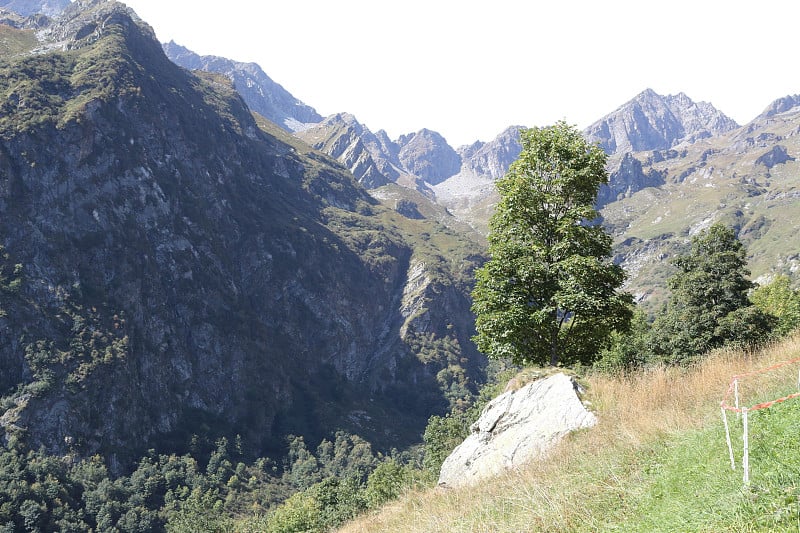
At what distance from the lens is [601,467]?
29.2 feet

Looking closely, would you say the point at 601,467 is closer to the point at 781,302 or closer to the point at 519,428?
the point at 519,428

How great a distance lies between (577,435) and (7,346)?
209m

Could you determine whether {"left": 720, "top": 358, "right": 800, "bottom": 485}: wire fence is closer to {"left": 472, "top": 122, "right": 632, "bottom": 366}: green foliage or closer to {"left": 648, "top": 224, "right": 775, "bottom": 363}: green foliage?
{"left": 472, "top": 122, "right": 632, "bottom": 366}: green foliage

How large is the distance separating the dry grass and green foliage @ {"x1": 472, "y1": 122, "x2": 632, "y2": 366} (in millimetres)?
4979

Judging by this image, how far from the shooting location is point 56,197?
193125 millimetres

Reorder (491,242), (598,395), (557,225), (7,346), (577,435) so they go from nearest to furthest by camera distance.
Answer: (577,435) < (598,395) < (557,225) < (491,242) < (7,346)

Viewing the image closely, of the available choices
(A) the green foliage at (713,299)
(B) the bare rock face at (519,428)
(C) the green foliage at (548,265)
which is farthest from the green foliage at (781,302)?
(B) the bare rock face at (519,428)

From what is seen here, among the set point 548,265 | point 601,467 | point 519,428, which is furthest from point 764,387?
point 548,265

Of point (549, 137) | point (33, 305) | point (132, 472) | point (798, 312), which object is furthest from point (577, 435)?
point (33, 305)

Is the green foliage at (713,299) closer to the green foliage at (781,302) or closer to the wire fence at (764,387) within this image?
the green foliage at (781,302)

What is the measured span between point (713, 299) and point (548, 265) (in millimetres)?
22658

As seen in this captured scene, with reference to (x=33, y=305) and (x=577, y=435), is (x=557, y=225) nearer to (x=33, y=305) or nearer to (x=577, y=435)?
(x=577, y=435)

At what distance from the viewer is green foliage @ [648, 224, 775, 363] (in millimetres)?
32219

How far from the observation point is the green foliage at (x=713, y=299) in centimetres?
3222
